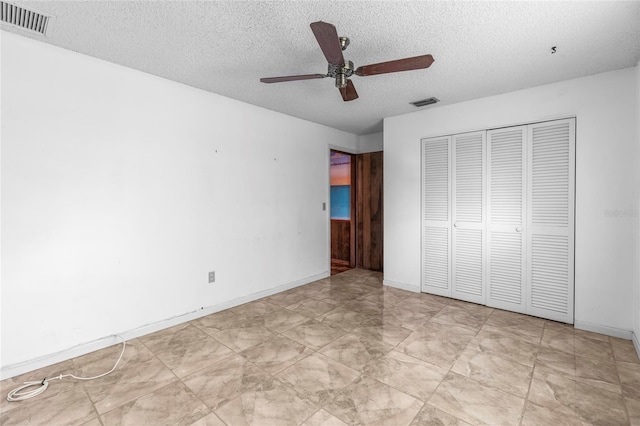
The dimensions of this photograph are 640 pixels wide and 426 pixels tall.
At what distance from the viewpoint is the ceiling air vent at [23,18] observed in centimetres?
194

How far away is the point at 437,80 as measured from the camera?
3.05m

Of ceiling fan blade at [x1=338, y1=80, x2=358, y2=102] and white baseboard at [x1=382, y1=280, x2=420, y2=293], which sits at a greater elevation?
ceiling fan blade at [x1=338, y1=80, x2=358, y2=102]

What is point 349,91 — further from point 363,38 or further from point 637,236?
point 637,236

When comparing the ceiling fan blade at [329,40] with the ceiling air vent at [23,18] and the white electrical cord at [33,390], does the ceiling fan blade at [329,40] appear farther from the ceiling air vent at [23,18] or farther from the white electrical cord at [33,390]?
the white electrical cord at [33,390]

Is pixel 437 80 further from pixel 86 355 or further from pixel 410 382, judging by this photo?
pixel 86 355

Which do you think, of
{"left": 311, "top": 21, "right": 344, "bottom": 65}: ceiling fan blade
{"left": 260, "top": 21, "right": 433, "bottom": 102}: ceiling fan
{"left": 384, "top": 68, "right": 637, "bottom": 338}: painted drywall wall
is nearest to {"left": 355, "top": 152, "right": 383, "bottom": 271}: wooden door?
{"left": 384, "top": 68, "right": 637, "bottom": 338}: painted drywall wall

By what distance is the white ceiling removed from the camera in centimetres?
192

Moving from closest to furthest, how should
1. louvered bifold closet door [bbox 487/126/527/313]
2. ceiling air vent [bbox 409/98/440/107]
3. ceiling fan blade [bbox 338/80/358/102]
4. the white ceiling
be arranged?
1. the white ceiling
2. ceiling fan blade [bbox 338/80/358/102]
3. louvered bifold closet door [bbox 487/126/527/313]
4. ceiling air vent [bbox 409/98/440/107]

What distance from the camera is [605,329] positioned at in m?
2.89

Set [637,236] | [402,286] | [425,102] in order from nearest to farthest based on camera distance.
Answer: [637,236]
[425,102]
[402,286]

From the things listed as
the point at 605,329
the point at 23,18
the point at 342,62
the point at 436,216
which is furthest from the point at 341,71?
the point at 605,329

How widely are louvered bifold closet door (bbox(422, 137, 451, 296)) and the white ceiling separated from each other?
94cm

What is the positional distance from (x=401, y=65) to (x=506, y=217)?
2.39 metres

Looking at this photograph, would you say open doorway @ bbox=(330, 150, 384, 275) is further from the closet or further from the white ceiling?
the white ceiling
